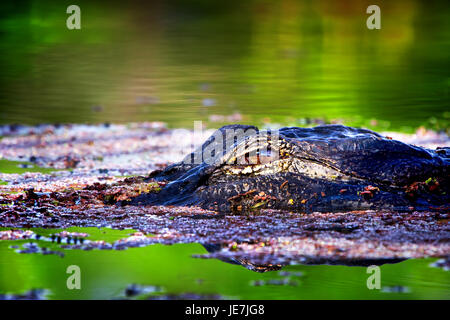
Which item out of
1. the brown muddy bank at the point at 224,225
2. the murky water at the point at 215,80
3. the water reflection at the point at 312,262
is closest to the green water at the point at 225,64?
the murky water at the point at 215,80

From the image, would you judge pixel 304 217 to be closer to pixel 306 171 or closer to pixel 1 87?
pixel 306 171

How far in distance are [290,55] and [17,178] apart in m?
9.93

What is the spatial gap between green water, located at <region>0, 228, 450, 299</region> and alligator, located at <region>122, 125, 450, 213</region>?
148 cm

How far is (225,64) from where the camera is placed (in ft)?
52.2

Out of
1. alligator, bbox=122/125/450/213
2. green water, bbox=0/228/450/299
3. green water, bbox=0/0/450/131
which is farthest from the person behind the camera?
green water, bbox=0/0/450/131

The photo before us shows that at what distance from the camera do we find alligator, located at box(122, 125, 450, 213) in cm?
590

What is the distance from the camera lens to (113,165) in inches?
375

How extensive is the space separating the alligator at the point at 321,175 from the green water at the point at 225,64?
17.1 ft

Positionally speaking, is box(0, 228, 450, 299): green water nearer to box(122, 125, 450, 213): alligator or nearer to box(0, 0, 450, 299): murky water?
→ box(0, 0, 450, 299): murky water

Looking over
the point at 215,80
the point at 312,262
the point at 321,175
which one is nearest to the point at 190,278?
the point at 312,262

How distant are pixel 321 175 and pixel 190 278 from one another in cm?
230

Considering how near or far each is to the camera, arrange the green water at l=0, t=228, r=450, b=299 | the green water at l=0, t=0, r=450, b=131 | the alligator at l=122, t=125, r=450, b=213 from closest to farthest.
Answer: the green water at l=0, t=228, r=450, b=299, the alligator at l=122, t=125, r=450, b=213, the green water at l=0, t=0, r=450, b=131

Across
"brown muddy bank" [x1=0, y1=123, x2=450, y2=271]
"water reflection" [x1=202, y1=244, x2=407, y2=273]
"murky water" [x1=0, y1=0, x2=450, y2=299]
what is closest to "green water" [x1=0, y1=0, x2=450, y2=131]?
"murky water" [x1=0, y1=0, x2=450, y2=299]

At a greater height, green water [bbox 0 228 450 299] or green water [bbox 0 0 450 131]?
green water [bbox 0 0 450 131]
